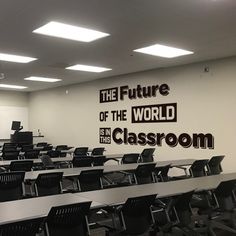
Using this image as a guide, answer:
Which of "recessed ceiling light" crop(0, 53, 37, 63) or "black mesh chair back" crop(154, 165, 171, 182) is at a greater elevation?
"recessed ceiling light" crop(0, 53, 37, 63)

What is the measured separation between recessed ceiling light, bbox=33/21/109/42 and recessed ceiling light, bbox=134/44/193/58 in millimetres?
1422

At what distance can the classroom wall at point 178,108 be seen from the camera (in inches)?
321

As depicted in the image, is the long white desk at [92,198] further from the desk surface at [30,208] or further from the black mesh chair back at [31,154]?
the black mesh chair back at [31,154]

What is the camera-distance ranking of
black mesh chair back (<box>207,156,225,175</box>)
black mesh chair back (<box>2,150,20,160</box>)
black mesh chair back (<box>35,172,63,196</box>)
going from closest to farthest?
black mesh chair back (<box>35,172,63,196</box>) → black mesh chair back (<box>207,156,225,175</box>) → black mesh chair back (<box>2,150,20,160</box>)

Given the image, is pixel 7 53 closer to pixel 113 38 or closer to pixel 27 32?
pixel 27 32

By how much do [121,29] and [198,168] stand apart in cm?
301

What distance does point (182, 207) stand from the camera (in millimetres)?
4051

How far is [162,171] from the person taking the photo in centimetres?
630

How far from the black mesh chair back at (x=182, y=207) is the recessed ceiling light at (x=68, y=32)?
329cm

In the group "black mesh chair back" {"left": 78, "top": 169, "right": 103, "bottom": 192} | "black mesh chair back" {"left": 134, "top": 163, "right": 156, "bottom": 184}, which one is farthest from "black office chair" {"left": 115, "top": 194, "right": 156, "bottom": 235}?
"black mesh chair back" {"left": 134, "top": 163, "right": 156, "bottom": 184}

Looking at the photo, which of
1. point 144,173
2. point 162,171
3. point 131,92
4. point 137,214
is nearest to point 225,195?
point 137,214

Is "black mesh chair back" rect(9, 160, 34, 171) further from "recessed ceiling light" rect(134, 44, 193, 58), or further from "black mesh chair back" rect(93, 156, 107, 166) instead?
"recessed ceiling light" rect(134, 44, 193, 58)

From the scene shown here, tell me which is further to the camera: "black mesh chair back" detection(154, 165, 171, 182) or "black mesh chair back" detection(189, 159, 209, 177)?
"black mesh chair back" detection(189, 159, 209, 177)

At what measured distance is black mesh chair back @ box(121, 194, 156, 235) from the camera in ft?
11.8
